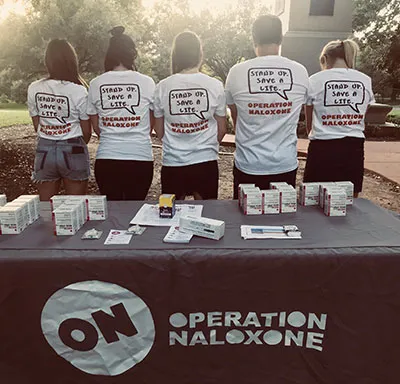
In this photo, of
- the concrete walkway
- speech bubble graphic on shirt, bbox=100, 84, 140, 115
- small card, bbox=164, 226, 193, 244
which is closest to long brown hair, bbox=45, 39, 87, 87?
speech bubble graphic on shirt, bbox=100, 84, 140, 115

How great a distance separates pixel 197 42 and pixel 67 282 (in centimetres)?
165

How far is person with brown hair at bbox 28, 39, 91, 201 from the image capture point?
2854 mm

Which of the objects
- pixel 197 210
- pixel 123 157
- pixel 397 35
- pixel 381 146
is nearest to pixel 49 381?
pixel 197 210

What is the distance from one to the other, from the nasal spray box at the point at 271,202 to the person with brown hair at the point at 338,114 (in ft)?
2.88

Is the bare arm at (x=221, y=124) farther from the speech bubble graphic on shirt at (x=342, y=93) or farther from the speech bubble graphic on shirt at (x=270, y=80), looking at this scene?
the speech bubble graphic on shirt at (x=342, y=93)

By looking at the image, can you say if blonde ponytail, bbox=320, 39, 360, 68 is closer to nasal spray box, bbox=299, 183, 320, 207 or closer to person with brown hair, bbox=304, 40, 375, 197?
person with brown hair, bbox=304, 40, 375, 197

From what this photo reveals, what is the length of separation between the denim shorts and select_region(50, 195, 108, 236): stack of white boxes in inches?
33.9

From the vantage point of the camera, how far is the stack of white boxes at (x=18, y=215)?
1.98 meters

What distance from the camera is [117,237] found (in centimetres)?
195

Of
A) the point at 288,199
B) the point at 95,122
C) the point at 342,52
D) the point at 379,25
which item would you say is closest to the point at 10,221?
the point at 95,122

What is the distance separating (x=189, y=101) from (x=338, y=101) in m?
1.00

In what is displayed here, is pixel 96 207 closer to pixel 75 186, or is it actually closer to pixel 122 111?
pixel 122 111

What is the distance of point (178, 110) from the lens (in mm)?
2635

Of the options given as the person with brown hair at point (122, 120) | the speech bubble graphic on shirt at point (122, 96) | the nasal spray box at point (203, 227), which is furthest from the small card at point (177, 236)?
the speech bubble graphic on shirt at point (122, 96)
